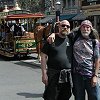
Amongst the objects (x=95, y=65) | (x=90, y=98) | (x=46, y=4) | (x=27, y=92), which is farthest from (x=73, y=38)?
(x=46, y=4)

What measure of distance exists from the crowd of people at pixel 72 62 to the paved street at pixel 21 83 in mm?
3000

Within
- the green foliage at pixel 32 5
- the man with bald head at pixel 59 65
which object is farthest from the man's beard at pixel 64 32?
the green foliage at pixel 32 5

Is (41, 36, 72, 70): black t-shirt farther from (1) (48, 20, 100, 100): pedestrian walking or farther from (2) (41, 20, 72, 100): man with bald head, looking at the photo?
(1) (48, 20, 100, 100): pedestrian walking

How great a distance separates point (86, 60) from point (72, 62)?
255 millimetres

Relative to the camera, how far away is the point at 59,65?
17.8 ft

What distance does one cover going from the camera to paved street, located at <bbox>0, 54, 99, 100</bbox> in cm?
899

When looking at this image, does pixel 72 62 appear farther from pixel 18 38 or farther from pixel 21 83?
pixel 18 38

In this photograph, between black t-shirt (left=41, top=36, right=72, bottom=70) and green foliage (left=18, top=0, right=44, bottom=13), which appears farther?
green foliage (left=18, top=0, right=44, bottom=13)

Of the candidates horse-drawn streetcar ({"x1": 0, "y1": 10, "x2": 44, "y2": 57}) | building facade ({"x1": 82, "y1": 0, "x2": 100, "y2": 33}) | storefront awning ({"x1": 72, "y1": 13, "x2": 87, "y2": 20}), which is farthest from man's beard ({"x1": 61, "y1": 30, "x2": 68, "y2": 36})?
storefront awning ({"x1": 72, "y1": 13, "x2": 87, "y2": 20})

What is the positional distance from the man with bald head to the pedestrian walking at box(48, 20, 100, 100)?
0.16 meters

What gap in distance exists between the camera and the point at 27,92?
30.9 feet


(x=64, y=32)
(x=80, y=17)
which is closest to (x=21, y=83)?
(x=64, y=32)

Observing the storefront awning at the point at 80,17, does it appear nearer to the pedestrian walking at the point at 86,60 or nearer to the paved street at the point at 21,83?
the paved street at the point at 21,83

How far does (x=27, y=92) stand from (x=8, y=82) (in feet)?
Result: 6.32
